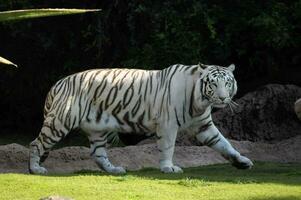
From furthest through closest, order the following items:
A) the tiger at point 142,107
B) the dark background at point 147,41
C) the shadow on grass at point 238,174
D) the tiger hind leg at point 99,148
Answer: the dark background at point 147,41 → the tiger hind leg at point 99,148 → the tiger at point 142,107 → the shadow on grass at point 238,174

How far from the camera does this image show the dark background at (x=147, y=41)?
1298cm

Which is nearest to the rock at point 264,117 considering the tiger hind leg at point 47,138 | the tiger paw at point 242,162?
the tiger paw at point 242,162

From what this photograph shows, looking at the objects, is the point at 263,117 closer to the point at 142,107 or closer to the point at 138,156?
the point at 138,156

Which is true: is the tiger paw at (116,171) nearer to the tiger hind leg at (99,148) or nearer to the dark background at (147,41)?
the tiger hind leg at (99,148)

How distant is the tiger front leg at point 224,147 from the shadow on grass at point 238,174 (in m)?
0.10

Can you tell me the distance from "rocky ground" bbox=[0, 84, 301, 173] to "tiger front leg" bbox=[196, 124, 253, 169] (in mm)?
1336

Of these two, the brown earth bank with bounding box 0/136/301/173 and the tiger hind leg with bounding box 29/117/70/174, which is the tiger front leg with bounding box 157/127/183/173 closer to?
the tiger hind leg with bounding box 29/117/70/174

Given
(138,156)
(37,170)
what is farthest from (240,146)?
(37,170)

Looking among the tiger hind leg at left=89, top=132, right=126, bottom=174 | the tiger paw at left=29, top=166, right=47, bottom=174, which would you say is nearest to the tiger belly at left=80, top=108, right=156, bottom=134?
the tiger hind leg at left=89, top=132, right=126, bottom=174

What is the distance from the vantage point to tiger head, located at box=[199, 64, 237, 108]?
8820 millimetres

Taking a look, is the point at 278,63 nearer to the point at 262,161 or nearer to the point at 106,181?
the point at 262,161

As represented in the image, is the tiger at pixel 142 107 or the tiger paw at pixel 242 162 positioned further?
the tiger paw at pixel 242 162

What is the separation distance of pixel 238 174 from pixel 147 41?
5429mm

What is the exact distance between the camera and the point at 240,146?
37.7 feet
